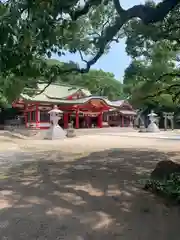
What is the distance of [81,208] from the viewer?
443 cm

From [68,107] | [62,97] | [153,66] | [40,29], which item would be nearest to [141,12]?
[40,29]

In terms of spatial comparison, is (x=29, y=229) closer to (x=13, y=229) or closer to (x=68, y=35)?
(x=13, y=229)

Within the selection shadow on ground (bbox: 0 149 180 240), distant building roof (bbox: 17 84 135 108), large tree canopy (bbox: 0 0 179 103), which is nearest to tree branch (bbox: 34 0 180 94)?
large tree canopy (bbox: 0 0 179 103)

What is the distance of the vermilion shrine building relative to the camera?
27.7 meters

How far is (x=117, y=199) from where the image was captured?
4992mm

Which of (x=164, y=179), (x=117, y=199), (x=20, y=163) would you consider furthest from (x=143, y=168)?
(x=20, y=163)

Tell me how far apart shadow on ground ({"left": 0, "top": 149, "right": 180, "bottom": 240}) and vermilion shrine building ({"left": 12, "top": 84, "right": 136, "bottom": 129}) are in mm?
19929

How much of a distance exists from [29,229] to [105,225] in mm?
1018

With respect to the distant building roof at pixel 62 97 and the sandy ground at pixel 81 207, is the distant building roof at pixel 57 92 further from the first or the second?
the sandy ground at pixel 81 207

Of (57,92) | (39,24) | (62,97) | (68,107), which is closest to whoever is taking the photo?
(39,24)

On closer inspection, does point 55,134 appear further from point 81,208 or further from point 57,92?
point 81,208

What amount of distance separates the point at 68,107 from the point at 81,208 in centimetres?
2536

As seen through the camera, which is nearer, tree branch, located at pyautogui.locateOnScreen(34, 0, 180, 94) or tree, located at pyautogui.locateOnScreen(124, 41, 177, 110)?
tree branch, located at pyautogui.locateOnScreen(34, 0, 180, 94)

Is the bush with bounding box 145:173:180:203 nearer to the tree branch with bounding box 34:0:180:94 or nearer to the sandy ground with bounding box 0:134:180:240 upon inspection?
the sandy ground with bounding box 0:134:180:240
